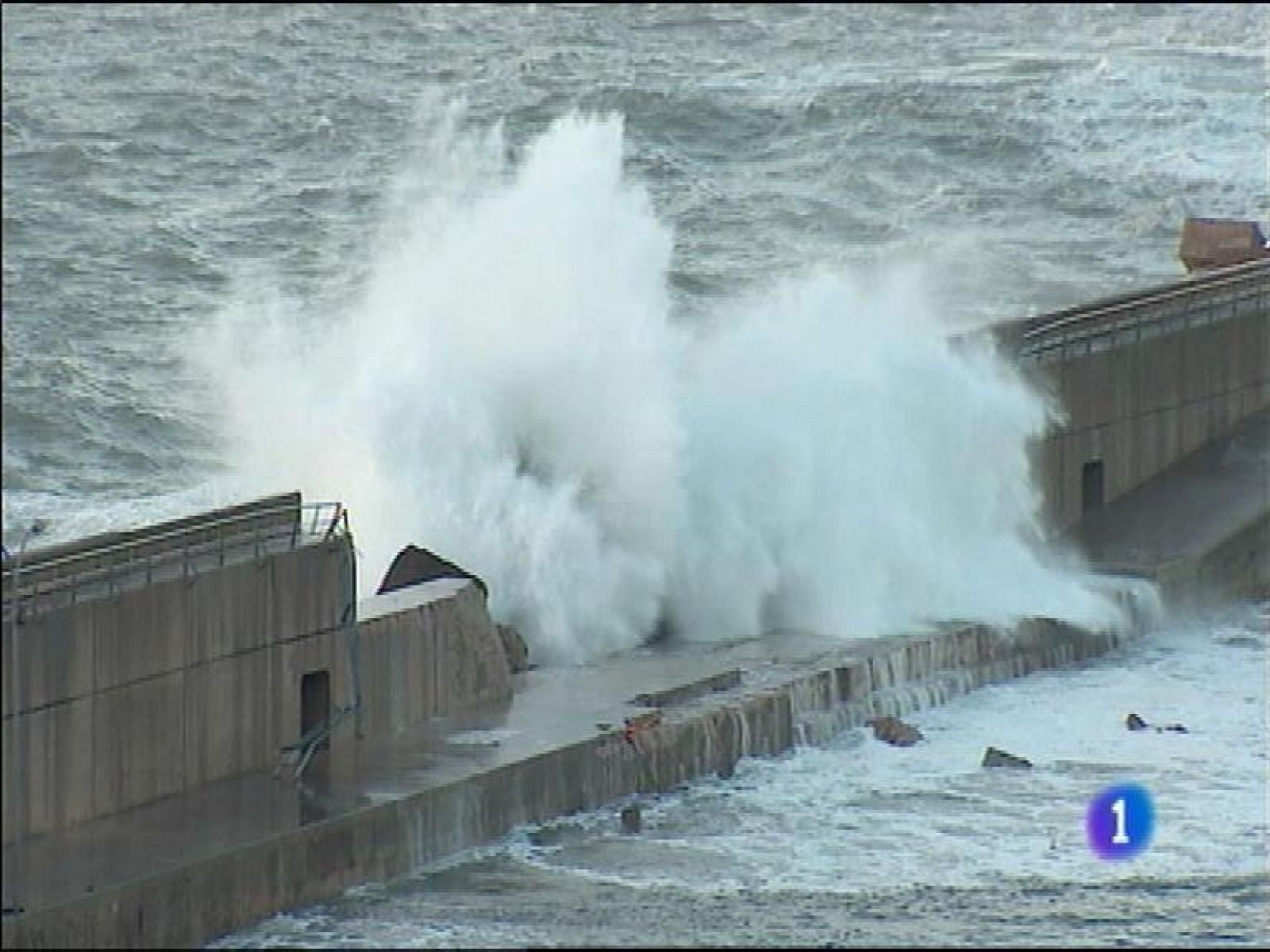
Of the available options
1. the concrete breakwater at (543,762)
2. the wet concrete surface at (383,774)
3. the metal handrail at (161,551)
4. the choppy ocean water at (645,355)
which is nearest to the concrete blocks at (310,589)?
the metal handrail at (161,551)

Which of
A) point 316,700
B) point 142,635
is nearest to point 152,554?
point 142,635

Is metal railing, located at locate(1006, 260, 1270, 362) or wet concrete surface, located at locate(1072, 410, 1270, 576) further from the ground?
metal railing, located at locate(1006, 260, 1270, 362)

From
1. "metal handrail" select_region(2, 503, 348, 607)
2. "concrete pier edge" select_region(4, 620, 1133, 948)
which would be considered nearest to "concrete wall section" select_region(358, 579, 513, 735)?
"metal handrail" select_region(2, 503, 348, 607)

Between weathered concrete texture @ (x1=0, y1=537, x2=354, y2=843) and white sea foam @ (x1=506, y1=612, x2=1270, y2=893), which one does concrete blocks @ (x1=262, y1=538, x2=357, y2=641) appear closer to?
weathered concrete texture @ (x1=0, y1=537, x2=354, y2=843)

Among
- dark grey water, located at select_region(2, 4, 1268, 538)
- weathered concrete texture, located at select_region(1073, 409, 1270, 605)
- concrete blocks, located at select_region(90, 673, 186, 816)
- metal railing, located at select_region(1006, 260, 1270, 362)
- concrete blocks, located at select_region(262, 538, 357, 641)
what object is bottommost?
concrete blocks, located at select_region(90, 673, 186, 816)

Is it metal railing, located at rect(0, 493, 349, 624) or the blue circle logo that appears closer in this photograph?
metal railing, located at rect(0, 493, 349, 624)

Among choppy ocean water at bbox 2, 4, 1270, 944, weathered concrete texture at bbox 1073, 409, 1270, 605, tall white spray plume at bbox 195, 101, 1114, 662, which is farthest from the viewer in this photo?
weathered concrete texture at bbox 1073, 409, 1270, 605

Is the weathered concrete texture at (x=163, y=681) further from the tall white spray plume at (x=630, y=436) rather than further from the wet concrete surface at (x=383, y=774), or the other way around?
the tall white spray plume at (x=630, y=436)
